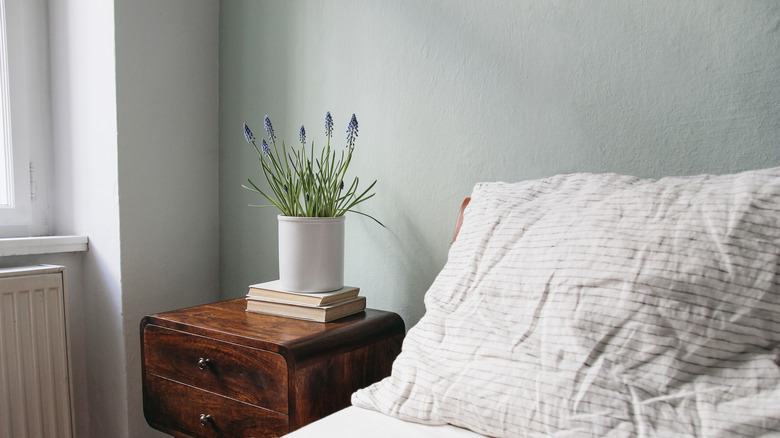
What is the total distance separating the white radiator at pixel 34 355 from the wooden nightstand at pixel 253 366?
1.20 feet

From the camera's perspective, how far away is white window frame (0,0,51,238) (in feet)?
5.05

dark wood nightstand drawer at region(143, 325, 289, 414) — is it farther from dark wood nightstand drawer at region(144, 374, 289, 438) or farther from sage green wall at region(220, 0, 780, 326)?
sage green wall at region(220, 0, 780, 326)

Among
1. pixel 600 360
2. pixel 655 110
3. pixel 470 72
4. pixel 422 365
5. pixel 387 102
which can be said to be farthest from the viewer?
pixel 387 102

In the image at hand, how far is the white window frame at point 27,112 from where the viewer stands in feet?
5.05

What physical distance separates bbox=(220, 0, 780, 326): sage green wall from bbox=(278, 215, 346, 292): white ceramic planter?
254mm

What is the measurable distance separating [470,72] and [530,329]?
0.73m

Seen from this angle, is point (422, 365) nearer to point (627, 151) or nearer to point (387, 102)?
point (627, 151)

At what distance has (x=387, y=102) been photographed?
1.41 m

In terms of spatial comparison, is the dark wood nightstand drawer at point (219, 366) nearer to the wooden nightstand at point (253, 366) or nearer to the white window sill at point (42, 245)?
the wooden nightstand at point (253, 366)

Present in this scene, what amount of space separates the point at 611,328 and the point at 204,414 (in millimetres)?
872

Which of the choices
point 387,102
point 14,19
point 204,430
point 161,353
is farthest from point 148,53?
point 204,430

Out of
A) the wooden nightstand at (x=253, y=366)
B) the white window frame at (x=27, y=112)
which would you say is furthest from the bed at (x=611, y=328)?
the white window frame at (x=27, y=112)

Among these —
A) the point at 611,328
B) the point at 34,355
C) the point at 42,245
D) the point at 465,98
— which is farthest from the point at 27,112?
the point at 611,328

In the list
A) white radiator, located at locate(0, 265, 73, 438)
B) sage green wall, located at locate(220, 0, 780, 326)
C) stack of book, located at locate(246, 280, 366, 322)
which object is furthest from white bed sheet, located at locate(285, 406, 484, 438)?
white radiator, located at locate(0, 265, 73, 438)
